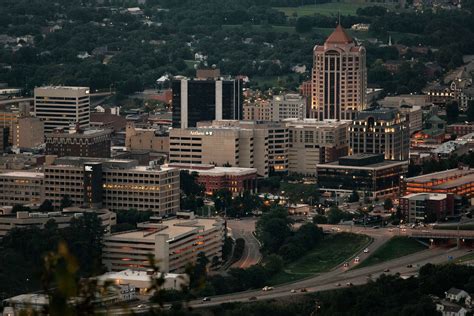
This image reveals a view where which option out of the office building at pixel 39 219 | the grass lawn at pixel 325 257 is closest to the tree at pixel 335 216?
the grass lawn at pixel 325 257

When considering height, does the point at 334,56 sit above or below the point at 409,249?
above

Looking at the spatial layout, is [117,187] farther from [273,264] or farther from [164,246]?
[273,264]

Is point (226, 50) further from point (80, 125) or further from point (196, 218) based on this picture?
point (196, 218)

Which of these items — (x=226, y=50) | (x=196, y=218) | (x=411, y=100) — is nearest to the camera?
(x=196, y=218)

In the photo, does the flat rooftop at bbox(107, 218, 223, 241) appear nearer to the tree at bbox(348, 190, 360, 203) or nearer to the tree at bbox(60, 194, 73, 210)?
the tree at bbox(60, 194, 73, 210)

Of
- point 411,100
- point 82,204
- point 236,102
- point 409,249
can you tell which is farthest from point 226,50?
point 409,249

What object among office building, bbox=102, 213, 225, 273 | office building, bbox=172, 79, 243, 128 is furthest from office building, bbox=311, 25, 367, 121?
office building, bbox=102, 213, 225, 273
